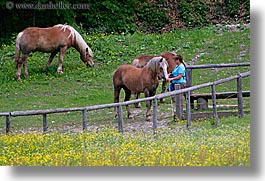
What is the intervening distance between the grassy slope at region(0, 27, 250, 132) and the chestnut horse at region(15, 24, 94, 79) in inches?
10.0

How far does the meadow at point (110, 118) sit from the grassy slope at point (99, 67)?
0.02 meters

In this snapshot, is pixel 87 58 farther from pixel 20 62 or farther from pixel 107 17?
pixel 107 17

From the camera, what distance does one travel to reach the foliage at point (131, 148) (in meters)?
7.42

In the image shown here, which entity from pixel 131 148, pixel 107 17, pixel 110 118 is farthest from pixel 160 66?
pixel 107 17

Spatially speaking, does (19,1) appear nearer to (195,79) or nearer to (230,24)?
(230,24)

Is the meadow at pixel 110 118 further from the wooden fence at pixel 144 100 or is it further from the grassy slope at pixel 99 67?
the wooden fence at pixel 144 100

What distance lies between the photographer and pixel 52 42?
1510 centimetres

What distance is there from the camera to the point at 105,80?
1317 cm

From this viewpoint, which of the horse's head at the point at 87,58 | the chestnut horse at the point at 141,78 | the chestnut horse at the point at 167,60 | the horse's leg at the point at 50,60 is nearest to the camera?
the chestnut horse at the point at 141,78

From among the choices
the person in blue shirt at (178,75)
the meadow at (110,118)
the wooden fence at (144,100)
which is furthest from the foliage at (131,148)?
the person in blue shirt at (178,75)

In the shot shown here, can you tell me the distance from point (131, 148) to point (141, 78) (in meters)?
3.39

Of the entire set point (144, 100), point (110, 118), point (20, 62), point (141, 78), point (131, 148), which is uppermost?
point (20, 62)

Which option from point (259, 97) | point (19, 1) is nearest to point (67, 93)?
point (259, 97)

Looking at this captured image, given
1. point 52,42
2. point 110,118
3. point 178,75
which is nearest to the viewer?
point 110,118
